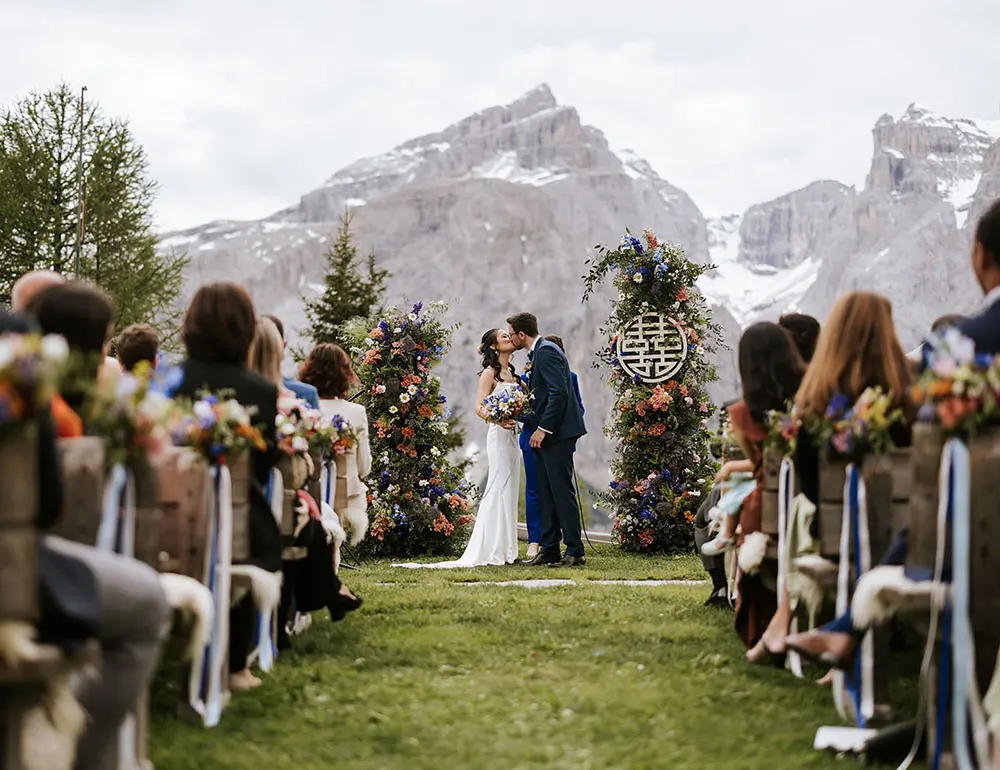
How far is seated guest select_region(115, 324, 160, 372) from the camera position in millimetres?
6832

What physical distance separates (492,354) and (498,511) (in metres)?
1.57

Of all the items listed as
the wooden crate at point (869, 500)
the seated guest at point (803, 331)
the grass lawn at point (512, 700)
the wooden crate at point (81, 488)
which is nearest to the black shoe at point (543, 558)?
the grass lawn at point (512, 700)

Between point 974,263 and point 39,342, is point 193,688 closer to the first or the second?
point 39,342

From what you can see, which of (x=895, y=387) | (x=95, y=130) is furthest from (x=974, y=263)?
(x=95, y=130)

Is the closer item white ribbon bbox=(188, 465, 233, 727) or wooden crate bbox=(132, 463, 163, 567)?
wooden crate bbox=(132, 463, 163, 567)

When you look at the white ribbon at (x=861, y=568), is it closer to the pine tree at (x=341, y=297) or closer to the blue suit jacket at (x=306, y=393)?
the blue suit jacket at (x=306, y=393)

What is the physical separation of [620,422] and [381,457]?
2710 mm

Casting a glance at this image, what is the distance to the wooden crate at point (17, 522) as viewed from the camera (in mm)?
2557

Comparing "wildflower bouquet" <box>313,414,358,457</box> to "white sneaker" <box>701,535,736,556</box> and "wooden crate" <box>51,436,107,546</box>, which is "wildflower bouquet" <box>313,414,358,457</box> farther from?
"wooden crate" <box>51,436,107,546</box>

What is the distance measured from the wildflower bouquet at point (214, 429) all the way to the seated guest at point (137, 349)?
245 cm

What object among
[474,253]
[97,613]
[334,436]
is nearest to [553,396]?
[334,436]

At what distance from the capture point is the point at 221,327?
5.02 m

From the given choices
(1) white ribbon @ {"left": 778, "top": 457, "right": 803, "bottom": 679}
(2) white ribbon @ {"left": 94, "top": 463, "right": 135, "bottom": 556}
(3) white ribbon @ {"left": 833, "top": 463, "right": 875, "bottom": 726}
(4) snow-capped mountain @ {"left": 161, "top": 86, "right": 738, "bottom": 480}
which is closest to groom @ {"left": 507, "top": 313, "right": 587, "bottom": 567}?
(1) white ribbon @ {"left": 778, "top": 457, "right": 803, "bottom": 679}

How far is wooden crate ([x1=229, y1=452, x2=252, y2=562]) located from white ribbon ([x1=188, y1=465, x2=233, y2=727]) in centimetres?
26
